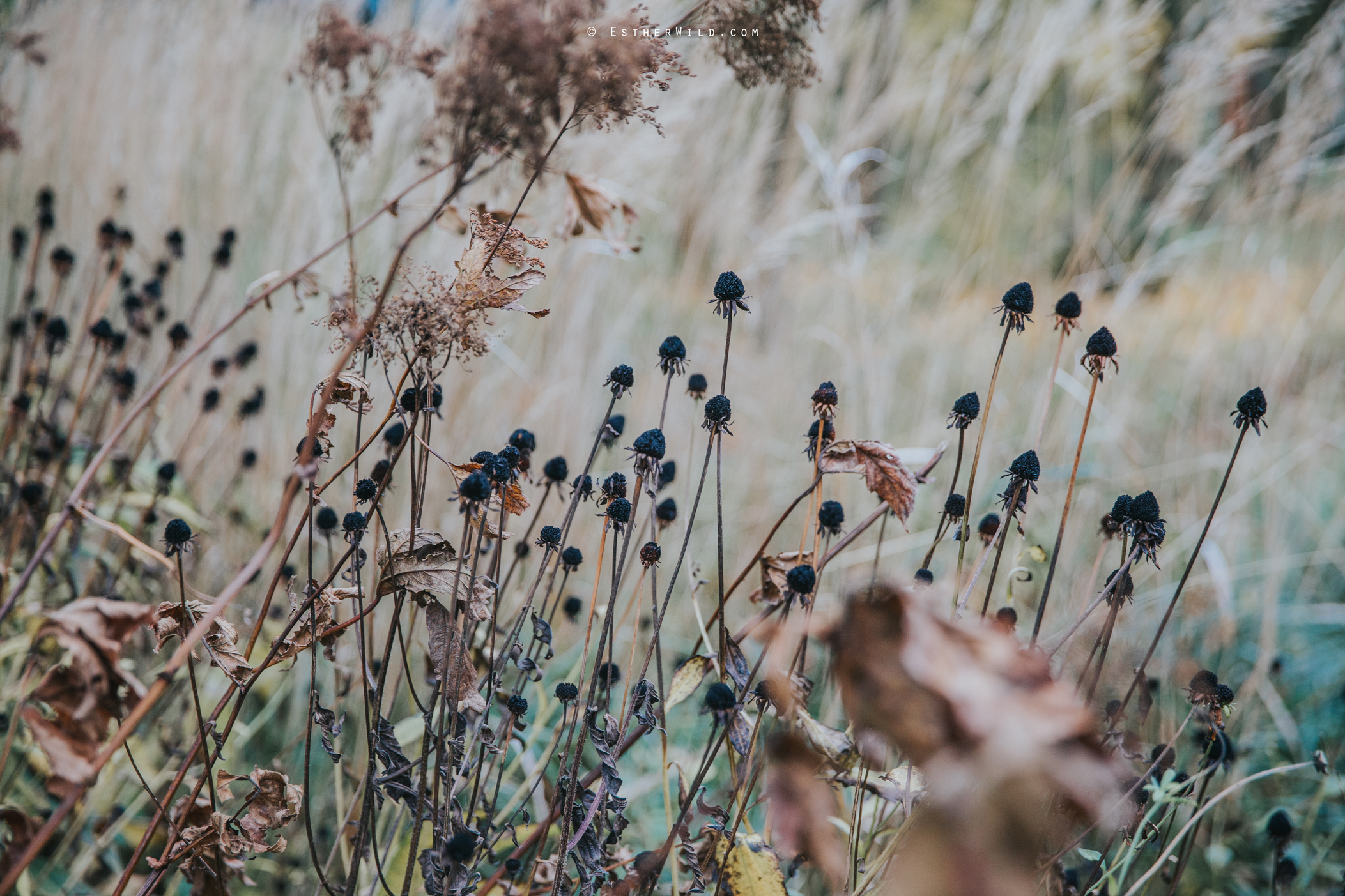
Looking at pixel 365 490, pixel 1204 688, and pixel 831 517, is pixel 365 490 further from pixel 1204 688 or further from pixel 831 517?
pixel 1204 688

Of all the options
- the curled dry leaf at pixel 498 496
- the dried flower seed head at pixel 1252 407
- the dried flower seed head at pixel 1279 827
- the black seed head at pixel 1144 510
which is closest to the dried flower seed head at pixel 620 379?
the curled dry leaf at pixel 498 496

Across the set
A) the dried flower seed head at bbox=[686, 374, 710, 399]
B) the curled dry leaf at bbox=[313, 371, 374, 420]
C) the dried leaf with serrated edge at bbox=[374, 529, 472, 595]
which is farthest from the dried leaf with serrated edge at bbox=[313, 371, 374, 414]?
the dried flower seed head at bbox=[686, 374, 710, 399]

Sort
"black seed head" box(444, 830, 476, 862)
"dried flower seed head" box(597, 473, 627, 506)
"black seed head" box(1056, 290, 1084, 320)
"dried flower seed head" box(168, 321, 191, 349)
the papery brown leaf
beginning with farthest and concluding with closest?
1. "dried flower seed head" box(168, 321, 191, 349)
2. "black seed head" box(1056, 290, 1084, 320)
3. "dried flower seed head" box(597, 473, 627, 506)
4. "black seed head" box(444, 830, 476, 862)
5. the papery brown leaf

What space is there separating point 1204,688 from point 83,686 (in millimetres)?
961

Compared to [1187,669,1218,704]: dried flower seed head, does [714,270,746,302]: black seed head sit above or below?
above

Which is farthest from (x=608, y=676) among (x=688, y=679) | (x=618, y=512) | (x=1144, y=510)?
(x=1144, y=510)

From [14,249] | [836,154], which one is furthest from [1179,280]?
[14,249]

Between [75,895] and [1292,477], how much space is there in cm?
351

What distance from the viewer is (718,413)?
0.74 metres

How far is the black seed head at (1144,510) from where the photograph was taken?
0.73 m

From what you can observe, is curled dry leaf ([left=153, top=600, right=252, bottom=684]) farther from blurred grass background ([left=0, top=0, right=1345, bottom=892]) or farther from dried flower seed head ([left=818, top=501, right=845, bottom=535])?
blurred grass background ([left=0, top=0, right=1345, bottom=892])

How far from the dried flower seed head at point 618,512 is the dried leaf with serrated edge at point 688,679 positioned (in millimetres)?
159

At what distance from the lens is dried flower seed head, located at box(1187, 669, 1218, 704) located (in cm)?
81

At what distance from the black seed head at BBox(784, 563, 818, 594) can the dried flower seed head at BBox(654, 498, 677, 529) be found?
244 millimetres
